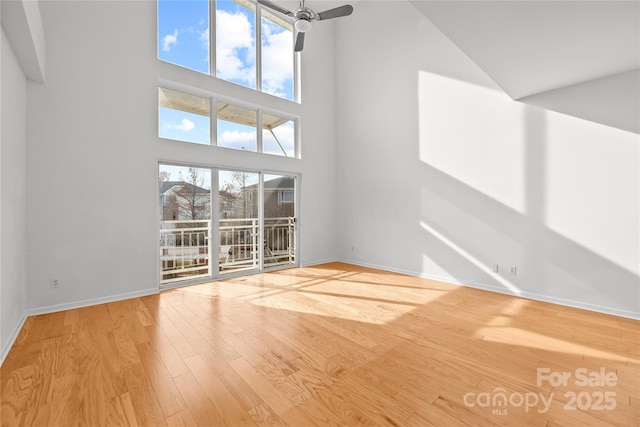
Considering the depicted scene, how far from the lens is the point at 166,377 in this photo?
2004 mm

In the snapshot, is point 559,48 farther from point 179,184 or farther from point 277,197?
point 179,184

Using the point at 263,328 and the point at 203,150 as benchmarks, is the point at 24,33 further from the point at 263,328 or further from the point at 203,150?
the point at 263,328

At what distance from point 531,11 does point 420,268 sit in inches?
151

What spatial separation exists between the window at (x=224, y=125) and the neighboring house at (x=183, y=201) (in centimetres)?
76

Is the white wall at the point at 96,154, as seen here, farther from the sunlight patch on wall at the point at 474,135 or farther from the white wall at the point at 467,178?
the sunlight patch on wall at the point at 474,135

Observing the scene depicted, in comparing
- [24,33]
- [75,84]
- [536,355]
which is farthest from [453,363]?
[75,84]

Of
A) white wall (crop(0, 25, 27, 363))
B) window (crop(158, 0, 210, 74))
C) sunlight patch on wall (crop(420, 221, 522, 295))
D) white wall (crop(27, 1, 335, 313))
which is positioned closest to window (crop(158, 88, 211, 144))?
white wall (crop(27, 1, 335, 313))

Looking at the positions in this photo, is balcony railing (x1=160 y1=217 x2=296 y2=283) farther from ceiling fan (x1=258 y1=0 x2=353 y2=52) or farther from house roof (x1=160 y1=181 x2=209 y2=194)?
ceiling fan (x1=258 y1=0 x2=353 y2=52)

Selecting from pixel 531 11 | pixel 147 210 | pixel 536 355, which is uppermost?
pixel 531 11

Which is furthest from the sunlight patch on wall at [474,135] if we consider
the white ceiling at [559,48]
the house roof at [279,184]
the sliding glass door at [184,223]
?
the sliding glass door at [184,223]

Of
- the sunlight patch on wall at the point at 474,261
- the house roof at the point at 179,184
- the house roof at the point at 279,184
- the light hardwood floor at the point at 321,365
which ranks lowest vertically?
the light hardwood floor at the point at 321,365

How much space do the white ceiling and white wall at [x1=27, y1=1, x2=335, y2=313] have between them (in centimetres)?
386

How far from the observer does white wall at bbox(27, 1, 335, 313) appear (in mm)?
3291

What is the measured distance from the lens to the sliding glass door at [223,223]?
14.3 feet
